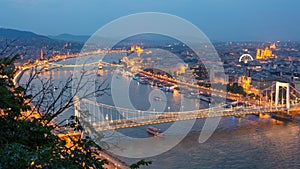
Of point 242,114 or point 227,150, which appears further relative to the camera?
point 242,114

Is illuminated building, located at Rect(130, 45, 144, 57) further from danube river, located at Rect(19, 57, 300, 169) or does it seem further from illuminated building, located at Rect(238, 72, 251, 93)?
danube river, located at Rect(19, 57, 300, 169)

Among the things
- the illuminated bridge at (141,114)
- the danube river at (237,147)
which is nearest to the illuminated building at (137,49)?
the illuminated bridge at (141,114)

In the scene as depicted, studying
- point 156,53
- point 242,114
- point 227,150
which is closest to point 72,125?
point 227,150

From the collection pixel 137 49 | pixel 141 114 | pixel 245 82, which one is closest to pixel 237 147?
pixel 141 114

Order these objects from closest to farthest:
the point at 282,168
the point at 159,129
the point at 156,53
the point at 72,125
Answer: the point at 72,125 < the point at 282,168 < the point at 159,129 < the point at 156,53

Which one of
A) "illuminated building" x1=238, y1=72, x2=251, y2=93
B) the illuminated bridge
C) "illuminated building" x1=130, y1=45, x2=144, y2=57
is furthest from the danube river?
"illuminated building" x1=130, y1=45, x2=144, y2=57

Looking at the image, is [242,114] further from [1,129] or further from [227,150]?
[1,129]

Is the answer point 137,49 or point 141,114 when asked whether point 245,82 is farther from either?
point 137,49

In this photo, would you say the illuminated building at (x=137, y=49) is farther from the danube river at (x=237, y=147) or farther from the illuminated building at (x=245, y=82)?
the danube river at (x=237, y=147)
